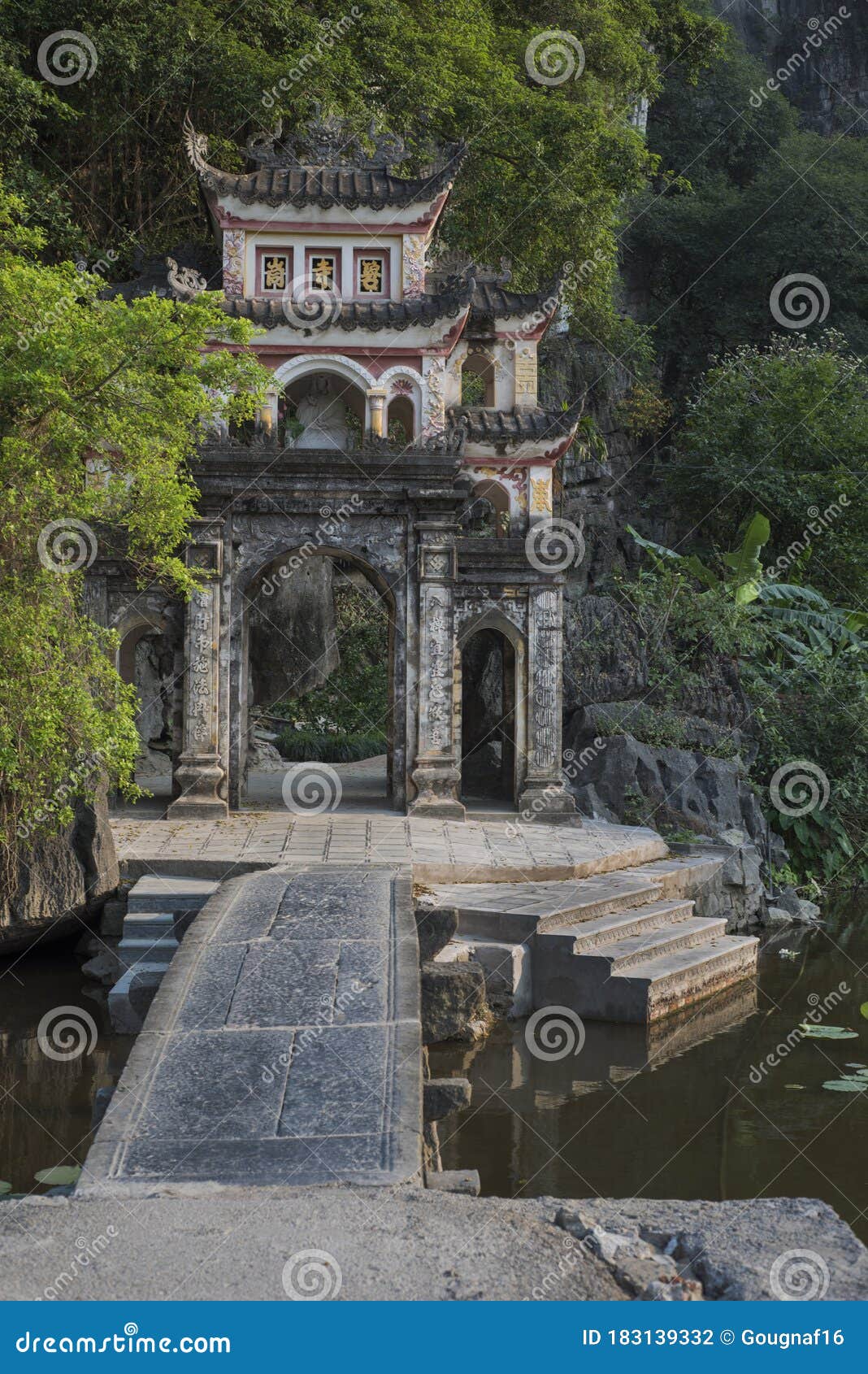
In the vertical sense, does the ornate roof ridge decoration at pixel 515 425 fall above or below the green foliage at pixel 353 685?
above

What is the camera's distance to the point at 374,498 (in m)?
14.5

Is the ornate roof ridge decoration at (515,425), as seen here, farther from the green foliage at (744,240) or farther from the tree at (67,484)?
the green foliage at (744,240)

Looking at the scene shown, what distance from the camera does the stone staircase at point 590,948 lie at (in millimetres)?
9734

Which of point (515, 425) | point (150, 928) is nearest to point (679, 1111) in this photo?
point (150, 928)

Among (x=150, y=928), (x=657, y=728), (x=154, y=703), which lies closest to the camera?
(x=150, y=928)

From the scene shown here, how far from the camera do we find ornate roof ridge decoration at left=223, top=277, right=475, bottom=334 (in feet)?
48.0

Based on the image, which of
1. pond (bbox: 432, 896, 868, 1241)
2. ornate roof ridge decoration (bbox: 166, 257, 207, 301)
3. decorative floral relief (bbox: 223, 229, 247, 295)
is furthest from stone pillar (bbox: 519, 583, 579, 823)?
ornate roof ridge decoration (bbox: 166, 257, 207, 301)

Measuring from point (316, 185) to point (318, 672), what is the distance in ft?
36.1

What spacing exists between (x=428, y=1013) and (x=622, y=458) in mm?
24549

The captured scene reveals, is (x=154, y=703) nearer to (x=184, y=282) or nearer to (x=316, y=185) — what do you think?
(x=184, y=282)

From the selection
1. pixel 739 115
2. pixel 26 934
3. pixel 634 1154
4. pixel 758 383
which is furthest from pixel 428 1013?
pixel 739 115

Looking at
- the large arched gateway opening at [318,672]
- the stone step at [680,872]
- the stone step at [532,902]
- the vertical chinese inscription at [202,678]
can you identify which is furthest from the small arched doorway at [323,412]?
the stone step at [532,902]

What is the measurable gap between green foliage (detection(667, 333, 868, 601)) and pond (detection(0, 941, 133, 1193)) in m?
15.9

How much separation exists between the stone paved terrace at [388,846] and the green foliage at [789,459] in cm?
1097
